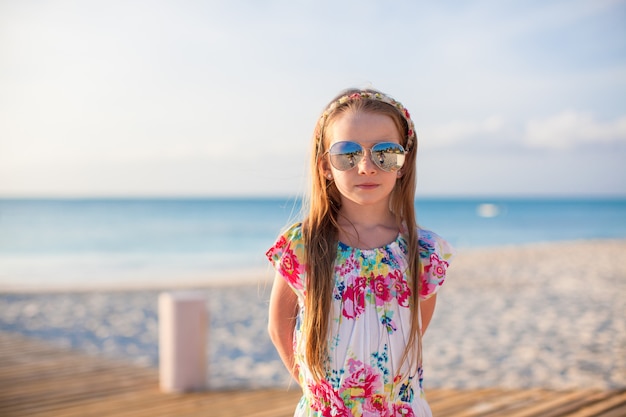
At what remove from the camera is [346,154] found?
1.89 metres

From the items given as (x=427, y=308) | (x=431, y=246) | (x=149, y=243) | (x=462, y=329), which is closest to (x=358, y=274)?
(x=431, y=246)

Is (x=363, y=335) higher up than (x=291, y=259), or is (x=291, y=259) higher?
(x=291, y=259)

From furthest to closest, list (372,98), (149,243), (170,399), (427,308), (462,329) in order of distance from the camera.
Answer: (149,243) → (462,329) → (170,399) → (427,308) → (372,98)

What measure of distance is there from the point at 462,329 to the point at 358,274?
22.9 ft

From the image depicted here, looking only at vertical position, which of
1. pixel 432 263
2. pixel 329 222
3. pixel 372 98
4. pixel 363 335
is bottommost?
pixel 363 335

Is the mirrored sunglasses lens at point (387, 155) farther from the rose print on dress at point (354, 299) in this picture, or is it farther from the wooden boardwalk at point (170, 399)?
the wooden boardwalk at point (170, 399)

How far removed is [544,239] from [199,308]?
3350cm

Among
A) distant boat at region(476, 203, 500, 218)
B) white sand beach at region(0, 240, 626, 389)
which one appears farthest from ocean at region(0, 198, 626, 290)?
distant boat at region(476, 203, 500, 218)

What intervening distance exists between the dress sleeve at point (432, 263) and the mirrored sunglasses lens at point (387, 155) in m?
0.32

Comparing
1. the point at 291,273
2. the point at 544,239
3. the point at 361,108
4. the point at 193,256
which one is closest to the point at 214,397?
the point at 291,273

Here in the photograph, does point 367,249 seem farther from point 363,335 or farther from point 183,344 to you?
point 183,344

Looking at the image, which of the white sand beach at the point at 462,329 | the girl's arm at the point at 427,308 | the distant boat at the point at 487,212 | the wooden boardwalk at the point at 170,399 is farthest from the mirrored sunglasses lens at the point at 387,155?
the distant boat at the point at 487,212

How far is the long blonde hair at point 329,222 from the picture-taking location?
72.6 inches

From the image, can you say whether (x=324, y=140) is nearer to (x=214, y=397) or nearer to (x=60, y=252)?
(x=214, y=397)
